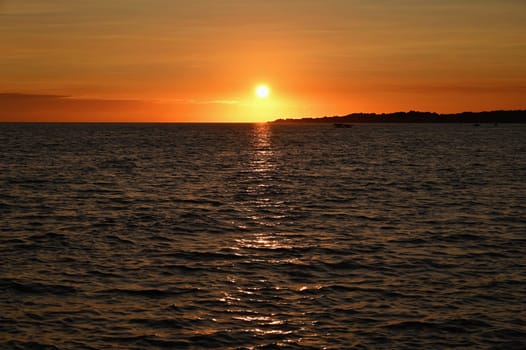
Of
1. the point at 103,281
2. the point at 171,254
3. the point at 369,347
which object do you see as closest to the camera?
the point at 369,347

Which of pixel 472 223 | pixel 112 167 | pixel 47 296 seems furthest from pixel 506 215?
pixel 112 167

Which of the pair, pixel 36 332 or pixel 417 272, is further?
pixel 417 272

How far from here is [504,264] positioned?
26234 millimetres

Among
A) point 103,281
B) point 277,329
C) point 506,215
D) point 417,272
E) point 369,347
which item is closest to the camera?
point 369,347

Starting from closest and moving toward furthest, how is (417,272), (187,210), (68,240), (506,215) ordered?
(417,272), (68,240), (506,215), (187,210)

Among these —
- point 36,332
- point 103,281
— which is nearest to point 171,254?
point 103,281

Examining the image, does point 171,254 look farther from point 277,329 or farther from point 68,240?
point 277,329

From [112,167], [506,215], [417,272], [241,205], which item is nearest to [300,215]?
[241,205]

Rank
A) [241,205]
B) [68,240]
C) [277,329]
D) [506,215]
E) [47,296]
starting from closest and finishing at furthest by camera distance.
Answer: [277,329], [47,296], [68,240], [506,215], [241,205]

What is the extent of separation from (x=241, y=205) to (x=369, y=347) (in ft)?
96.0

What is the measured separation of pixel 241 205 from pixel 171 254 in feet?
58.8

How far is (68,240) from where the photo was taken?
102 ft

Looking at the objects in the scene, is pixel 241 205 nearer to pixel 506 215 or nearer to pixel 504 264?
pixel 506 215

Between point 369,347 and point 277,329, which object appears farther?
point 277,329
